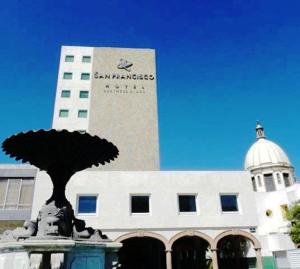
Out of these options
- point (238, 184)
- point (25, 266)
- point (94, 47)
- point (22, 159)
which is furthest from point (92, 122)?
point (25, 266)

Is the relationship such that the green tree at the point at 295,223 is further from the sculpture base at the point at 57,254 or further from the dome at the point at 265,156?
the dome at the point at 265,156

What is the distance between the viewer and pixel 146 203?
65.5 feet

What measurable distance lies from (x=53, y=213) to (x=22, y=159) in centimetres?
225

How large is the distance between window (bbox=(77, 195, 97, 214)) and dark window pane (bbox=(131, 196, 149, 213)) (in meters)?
2.44

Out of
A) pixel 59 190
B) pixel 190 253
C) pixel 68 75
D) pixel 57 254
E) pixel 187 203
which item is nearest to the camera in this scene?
pixel 57 254

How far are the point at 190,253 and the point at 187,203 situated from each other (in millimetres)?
7156

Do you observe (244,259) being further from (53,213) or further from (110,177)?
(53,213)

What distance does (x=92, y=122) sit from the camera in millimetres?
29953

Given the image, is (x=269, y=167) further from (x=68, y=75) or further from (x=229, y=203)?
(x=68, y=75)

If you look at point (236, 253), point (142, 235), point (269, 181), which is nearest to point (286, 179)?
point (269, 181)

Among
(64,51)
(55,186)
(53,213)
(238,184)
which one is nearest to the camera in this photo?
(53,213)

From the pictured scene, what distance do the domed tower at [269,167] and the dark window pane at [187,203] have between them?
26819 millimetres

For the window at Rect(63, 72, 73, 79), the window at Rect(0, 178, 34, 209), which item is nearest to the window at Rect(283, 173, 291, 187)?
the window at Rect(63, 72, 73, 79)

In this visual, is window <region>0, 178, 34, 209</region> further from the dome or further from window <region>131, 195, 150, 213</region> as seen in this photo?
the dome
